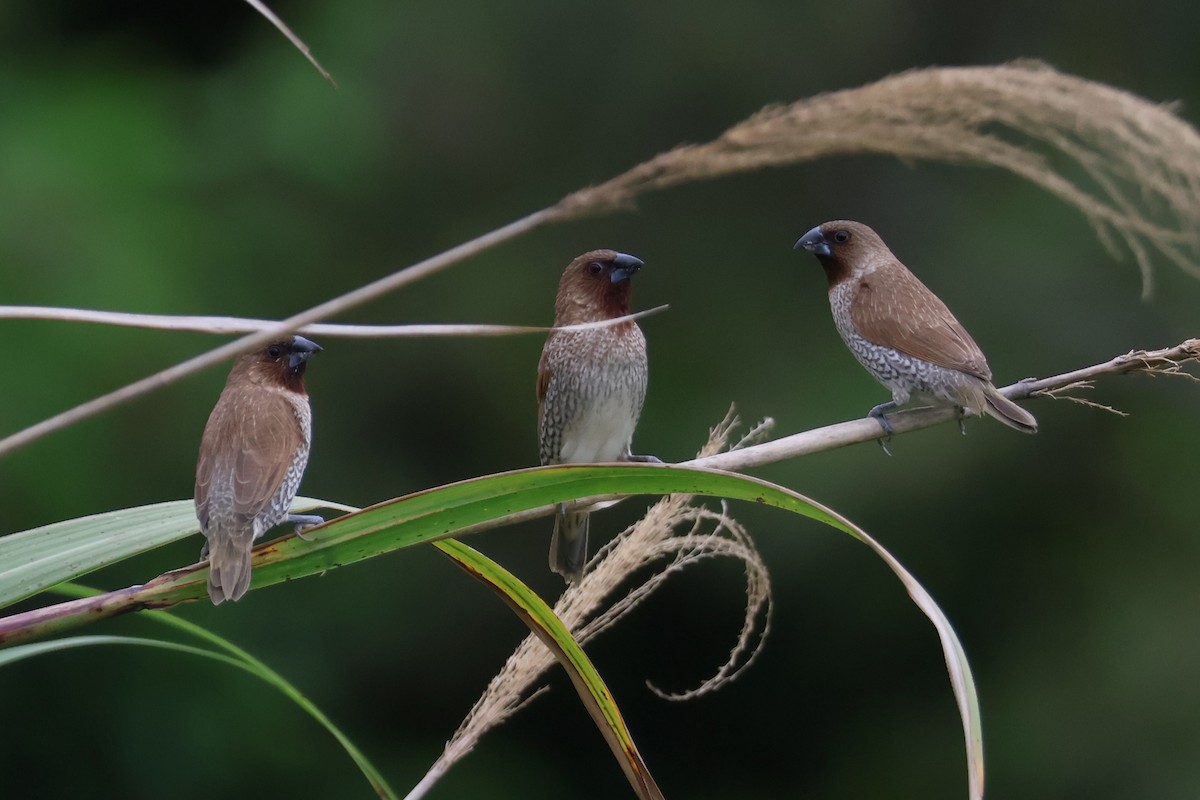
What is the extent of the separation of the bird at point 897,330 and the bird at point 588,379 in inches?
20.1

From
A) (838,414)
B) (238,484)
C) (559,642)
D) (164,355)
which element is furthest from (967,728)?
(164,355)

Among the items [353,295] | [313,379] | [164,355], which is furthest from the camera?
[313,379]

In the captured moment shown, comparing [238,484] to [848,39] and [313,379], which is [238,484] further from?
[848,39]

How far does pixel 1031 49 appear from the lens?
6.63 m

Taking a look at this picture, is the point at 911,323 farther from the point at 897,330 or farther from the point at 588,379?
the point at 588,379

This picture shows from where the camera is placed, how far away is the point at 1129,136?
1.11 m

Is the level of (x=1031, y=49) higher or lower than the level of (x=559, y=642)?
higher

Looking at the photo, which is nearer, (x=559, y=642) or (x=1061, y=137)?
(x=1061, y=137)

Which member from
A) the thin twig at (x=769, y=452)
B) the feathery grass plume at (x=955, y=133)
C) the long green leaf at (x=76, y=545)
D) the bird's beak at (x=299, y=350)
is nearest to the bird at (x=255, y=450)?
the bird's beak at (x=299, y=350)

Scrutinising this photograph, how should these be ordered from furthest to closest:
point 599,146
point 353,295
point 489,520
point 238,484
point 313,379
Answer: point 599,146 → point 313,379 → point 238,484 → point 489,520 → point 353,295

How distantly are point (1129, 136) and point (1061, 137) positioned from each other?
69mm

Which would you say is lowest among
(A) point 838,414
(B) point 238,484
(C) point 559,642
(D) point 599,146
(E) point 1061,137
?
(C) point 559,642

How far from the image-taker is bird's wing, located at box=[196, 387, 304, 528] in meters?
2.50

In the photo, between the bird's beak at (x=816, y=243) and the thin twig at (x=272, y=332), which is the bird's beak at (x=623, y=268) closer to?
the bird's beak at (x=816, y=243)
